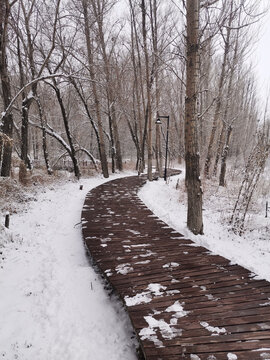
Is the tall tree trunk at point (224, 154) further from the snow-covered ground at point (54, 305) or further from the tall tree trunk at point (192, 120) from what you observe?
the snow-covered ground at point (54, 305)

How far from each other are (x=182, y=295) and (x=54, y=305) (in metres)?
1.94

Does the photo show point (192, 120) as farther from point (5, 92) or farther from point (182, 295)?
point (5, 92)

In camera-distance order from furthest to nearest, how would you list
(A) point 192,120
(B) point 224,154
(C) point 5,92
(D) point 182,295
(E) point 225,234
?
(B) point 224,154, (C) point 5,92, (E) point 225,234, (A) point 192,120, (D) point 182,295

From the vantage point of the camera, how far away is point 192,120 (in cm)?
541

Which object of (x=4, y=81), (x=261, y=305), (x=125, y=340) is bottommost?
(x=125, y=340)

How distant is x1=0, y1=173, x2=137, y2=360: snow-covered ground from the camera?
9.20 ft

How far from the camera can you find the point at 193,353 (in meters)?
2.27

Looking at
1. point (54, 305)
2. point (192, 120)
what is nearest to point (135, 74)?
point (192, 120)

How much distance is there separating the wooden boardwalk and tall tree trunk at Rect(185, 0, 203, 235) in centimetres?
73

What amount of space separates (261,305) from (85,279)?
2.84 m

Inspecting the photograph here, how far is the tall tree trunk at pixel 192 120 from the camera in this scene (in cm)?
515

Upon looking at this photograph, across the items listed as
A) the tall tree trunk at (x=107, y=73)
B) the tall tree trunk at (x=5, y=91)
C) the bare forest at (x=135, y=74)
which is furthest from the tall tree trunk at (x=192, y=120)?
the tall tree trunk at (x=107, y=73)

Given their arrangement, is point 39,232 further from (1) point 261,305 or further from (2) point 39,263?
(1) point 261,305

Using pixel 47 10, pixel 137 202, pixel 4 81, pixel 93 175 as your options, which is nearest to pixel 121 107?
pixel 93 175
